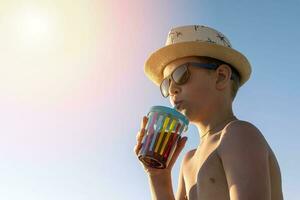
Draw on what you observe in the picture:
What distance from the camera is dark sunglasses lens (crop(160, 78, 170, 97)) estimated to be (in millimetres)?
5122

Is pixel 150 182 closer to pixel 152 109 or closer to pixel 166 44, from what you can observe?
pixel 152 109

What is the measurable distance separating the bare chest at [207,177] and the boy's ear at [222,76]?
0.63 m

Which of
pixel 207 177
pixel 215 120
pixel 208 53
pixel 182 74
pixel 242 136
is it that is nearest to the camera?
pixel 242 136

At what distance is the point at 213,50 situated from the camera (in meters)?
5.07

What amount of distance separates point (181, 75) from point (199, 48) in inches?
14.1

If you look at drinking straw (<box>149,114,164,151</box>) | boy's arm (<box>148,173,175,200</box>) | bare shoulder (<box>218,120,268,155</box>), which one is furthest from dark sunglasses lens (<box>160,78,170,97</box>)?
bare shoulder (<box>218,120,268,155</box>)

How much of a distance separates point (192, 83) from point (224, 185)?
1164mm

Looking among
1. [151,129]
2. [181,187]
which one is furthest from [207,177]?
[181,187]

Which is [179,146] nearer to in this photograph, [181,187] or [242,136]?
[181,187]

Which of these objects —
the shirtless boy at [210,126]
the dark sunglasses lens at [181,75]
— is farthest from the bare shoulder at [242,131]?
the dark sunglasses lens at [181,75]

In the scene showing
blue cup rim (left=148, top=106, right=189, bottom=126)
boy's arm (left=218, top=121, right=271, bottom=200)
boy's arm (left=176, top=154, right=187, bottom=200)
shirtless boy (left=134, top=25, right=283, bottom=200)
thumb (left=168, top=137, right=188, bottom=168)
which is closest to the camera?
boy's arm (left=218, top=121, right=271, bottom=200)

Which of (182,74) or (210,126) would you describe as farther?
(182,74)

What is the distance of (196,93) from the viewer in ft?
15.8

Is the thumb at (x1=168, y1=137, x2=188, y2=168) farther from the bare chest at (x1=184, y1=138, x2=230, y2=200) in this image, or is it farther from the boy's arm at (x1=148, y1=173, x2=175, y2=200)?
the boy's arm at (x1=148, y1=173, x2=175, y2=200)
